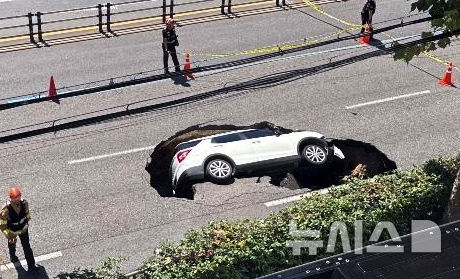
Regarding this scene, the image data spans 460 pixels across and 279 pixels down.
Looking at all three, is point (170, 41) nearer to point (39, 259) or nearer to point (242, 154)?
point (242, 154)

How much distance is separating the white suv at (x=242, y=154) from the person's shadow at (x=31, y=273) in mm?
3527

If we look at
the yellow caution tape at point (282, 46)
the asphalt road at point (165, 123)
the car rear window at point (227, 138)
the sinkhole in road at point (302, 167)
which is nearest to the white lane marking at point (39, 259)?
the asphalt road at point (165, 123)

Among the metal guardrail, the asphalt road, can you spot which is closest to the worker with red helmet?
the asphalt road

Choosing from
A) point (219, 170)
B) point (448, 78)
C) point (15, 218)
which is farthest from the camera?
point (448, 78)

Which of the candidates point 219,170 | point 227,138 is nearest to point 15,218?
point 219,170

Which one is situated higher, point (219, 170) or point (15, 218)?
point (15, 218)

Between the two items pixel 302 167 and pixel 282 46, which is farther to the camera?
pixel 282 46

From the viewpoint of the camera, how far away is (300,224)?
10.5m

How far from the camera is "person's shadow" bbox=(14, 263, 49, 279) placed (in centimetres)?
1196

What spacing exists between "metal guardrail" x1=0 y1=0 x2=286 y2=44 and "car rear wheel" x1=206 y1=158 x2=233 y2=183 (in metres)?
9.69

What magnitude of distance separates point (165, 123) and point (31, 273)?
6.34 m

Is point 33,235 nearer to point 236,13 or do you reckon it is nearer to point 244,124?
point 244,124

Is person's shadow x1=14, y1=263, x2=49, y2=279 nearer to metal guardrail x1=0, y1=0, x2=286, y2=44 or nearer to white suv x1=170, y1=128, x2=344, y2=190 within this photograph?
white suv x1=170, y1=128, x2=344, y2=190

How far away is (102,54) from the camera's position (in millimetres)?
21906
